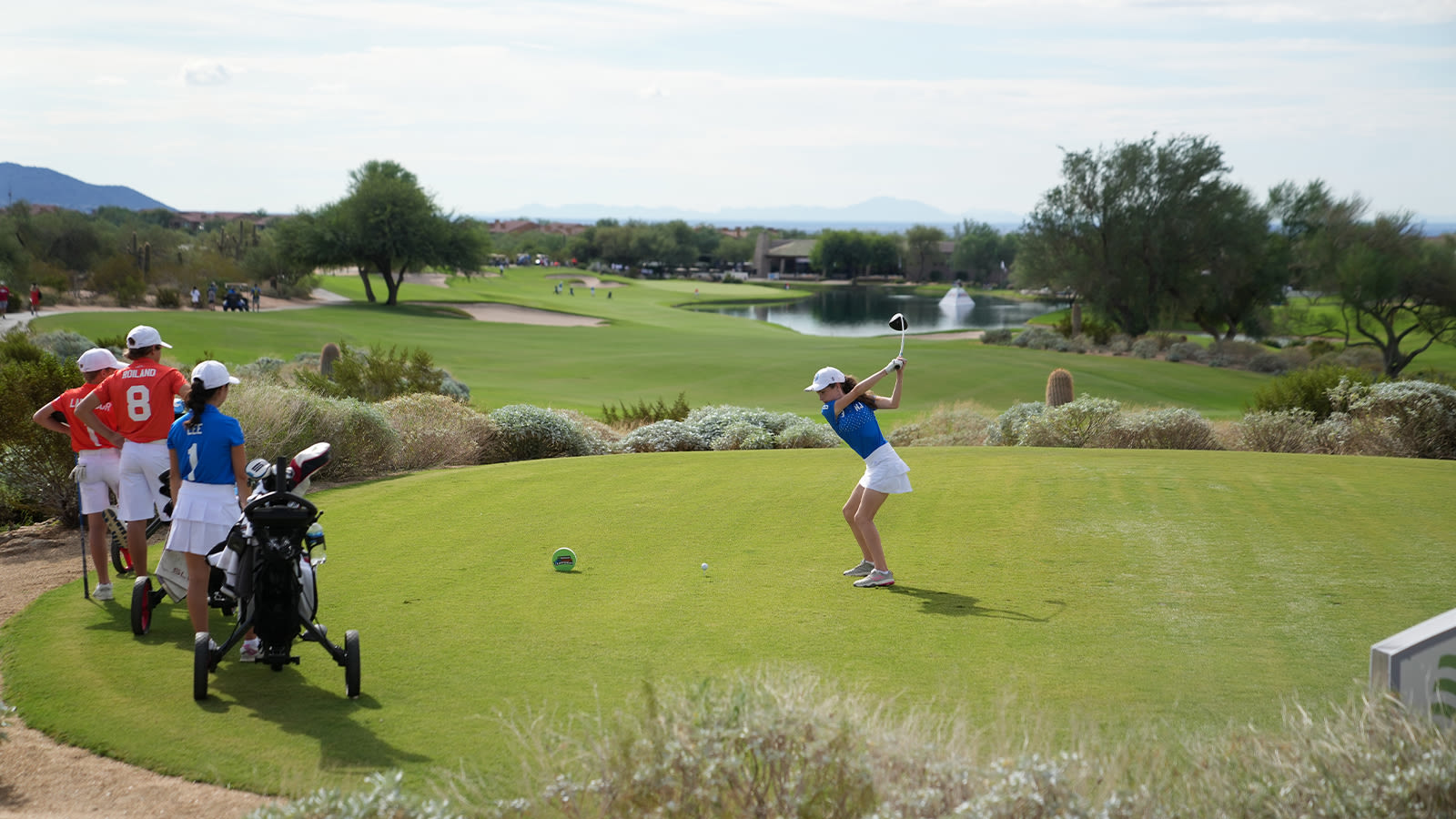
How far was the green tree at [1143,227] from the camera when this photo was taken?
179ft

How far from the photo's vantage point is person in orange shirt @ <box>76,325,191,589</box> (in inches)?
308

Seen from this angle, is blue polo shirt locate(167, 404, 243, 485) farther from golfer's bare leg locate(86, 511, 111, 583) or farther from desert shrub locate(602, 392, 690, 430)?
desert shrub locate(602, 392, 690, 430)

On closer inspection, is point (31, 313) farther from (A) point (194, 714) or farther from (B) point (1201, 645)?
(B) point (1201, 645)

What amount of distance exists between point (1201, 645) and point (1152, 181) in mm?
53128

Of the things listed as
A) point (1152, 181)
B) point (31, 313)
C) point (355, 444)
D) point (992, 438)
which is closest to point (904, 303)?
point (1152, 181)

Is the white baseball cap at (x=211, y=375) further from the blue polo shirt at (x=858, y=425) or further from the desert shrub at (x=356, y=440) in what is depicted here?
the desert shrub at (x=356, y=440)

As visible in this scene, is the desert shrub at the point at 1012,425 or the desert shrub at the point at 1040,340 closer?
the desert shrub at the point at 1012,425

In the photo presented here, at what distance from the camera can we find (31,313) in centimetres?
4750

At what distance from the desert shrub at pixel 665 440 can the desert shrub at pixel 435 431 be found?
2.75 meters

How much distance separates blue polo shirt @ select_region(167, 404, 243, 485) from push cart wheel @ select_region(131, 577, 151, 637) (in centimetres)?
133

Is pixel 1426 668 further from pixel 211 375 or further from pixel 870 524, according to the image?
pixel 211 375

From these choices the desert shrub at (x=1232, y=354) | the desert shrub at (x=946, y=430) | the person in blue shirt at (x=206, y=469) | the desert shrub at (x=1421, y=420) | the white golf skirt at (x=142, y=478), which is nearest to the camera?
the person in blue shirt at (x=206, y=469)

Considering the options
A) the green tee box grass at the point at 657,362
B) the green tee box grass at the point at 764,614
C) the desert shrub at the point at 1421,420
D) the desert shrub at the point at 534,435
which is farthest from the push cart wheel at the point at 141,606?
the green tee box grass at the point at 657,362

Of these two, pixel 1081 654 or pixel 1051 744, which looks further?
pixel 1081 654
